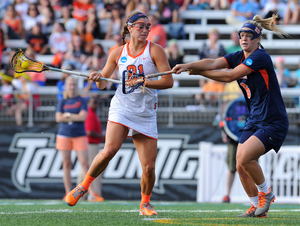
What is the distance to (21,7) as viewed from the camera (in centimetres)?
1504

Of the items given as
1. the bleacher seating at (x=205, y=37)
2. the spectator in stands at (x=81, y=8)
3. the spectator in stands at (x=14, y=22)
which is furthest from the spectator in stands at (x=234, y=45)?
the spectator in stands at (x=14, y=22)

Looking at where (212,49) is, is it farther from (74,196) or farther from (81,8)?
(74,196)

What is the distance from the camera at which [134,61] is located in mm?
5402

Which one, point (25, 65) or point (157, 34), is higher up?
point (157, 34)

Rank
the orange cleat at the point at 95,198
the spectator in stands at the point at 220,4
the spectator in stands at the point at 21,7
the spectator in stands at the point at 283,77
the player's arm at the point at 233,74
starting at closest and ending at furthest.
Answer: the player's arm at the point at 233,74 < the orange cleat at the point at 95,198 < the spectator in stands at the point at 283,77 < the spectator in stands at the point at 220,4 < the spectator in stands at the point at 21,7

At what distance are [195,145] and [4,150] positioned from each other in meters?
4.09

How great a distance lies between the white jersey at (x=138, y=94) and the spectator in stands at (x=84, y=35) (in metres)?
7.87

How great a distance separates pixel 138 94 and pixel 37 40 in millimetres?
8904

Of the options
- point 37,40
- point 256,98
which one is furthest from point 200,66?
point 37,40

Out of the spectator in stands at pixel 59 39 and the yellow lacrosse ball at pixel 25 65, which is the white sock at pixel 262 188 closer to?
the yellow lacrosse ball at pixel 25 65

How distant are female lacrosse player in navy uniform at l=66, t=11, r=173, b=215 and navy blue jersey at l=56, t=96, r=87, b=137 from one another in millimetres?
3990

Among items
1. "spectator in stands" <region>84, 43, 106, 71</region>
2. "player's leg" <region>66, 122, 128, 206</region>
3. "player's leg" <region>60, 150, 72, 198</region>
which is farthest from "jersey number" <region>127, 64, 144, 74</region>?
"spectator in stands" <region>84, 43, 106, 71</region>

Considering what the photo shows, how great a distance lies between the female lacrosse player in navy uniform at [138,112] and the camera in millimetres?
5344

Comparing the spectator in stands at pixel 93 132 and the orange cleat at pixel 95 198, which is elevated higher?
the spectator in stands at pixel 93 132
